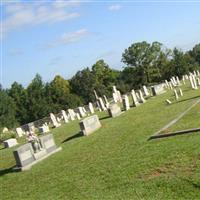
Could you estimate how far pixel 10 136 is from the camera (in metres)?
37.6

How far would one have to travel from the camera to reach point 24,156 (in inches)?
727

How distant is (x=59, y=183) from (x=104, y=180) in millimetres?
1963

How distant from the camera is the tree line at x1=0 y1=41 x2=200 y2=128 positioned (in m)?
64.0

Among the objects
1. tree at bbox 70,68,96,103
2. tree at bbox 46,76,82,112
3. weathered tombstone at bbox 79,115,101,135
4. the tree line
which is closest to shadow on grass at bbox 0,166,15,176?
weathered tombstone at bbox 79,115,101,135

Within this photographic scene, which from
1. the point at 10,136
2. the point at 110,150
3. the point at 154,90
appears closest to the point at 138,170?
the point at 110,150

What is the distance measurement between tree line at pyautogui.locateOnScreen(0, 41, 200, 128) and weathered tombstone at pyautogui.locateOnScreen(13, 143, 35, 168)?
32609 millimetres

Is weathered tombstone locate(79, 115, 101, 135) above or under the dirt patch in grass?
above

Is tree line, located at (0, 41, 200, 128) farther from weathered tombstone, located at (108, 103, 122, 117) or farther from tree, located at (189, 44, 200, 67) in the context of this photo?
weathered tombstone, located at (108, 103, 122, 117)

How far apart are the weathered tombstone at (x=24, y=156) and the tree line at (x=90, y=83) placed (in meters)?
32.6

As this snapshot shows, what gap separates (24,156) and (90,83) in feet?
216

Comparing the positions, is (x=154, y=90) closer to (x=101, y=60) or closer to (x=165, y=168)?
(x=165, y=168)

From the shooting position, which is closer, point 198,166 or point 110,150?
point 198,166

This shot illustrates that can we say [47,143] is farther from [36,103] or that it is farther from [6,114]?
[36,103]

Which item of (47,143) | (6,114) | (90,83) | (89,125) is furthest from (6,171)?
(90,83)
